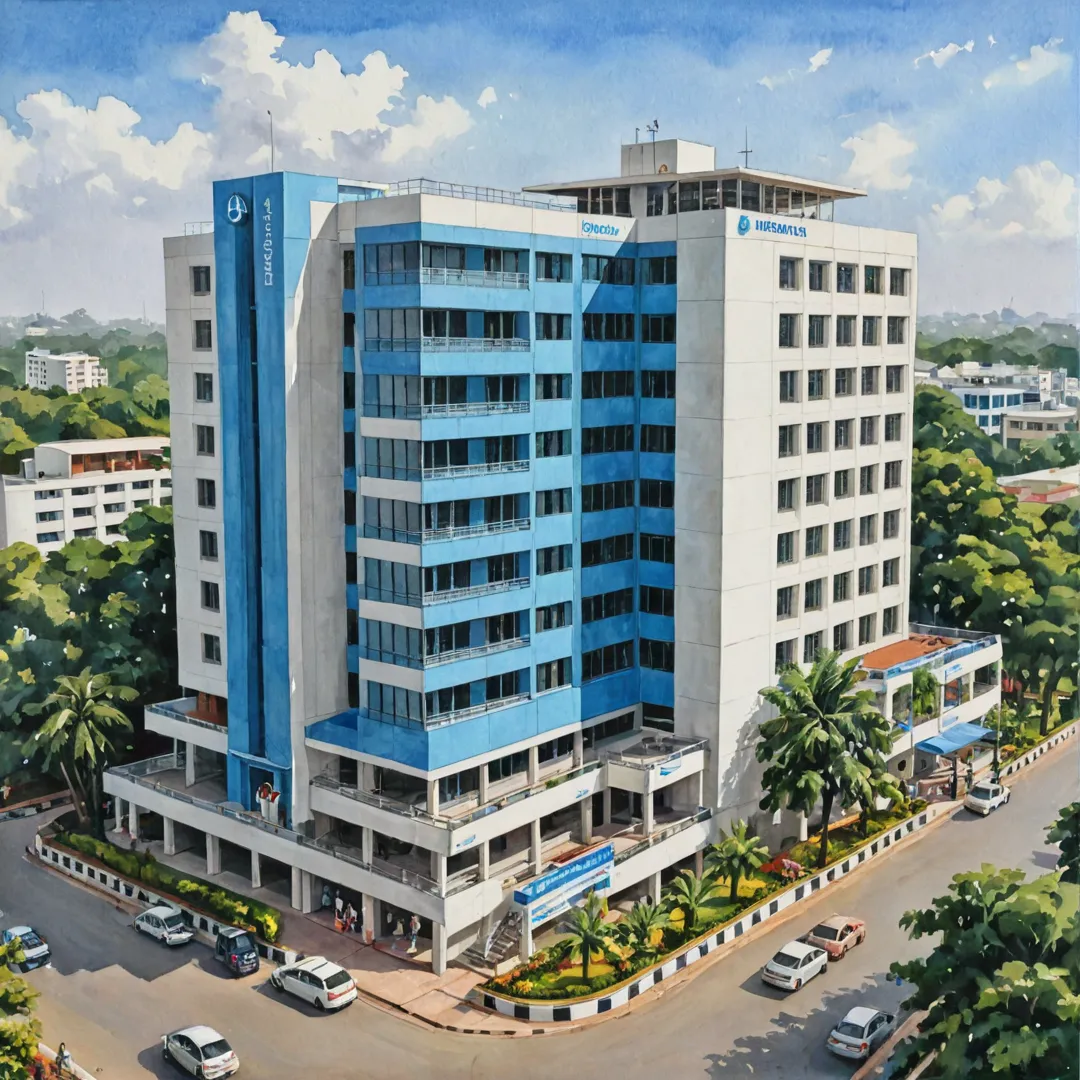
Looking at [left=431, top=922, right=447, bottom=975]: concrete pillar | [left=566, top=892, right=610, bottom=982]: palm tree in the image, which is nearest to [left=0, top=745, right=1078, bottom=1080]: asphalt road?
[left=566, top=892, right=610, bottom=982]: palm tree

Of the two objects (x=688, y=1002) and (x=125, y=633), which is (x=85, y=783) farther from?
(x=688, y=1002)

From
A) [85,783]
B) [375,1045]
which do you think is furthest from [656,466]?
[85,783]

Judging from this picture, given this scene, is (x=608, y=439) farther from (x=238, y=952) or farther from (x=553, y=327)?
(x=238, y=952)

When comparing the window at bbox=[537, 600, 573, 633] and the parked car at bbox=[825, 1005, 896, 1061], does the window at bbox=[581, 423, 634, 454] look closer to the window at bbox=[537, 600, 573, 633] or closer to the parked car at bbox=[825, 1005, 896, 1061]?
the window at bbox=[537, 600, 573, 633]

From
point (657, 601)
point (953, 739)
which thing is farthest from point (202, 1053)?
point (953, 739)

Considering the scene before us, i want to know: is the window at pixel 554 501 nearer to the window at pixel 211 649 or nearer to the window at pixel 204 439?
the window at pixel 204 439
